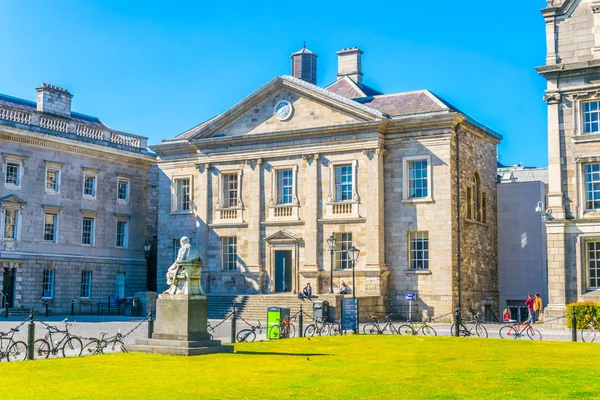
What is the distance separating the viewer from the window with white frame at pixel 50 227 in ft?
145

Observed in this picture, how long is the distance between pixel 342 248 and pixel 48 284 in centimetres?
1579

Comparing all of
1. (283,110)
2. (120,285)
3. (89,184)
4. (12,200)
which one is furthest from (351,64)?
(12,200)

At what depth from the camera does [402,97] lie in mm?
42750

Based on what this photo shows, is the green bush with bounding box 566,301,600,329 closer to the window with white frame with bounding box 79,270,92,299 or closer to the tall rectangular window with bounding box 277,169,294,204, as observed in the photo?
the tall rectangular window with bounding box 277,169,294,204

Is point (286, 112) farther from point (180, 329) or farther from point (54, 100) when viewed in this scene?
point (180, 329)

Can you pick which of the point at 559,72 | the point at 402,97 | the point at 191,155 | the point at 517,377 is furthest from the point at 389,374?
the point at 191,155

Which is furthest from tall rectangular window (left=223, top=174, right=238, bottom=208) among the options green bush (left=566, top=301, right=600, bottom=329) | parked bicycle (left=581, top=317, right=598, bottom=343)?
parked bicycle (left=581, top=317, right=598, bottom=343)

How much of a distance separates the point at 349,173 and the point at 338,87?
306 inches

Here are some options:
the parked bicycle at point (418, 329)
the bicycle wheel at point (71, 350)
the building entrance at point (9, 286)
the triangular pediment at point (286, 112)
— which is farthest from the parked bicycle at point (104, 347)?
the triangular pediment at point (286, 112)

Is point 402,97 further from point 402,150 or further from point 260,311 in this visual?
point 260,311

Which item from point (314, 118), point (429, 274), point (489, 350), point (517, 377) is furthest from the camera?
point (314, 118)

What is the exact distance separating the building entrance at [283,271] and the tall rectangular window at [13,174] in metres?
13.7

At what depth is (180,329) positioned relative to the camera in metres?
20.1

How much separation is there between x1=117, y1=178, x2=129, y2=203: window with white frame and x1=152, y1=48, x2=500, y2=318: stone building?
2.93m
